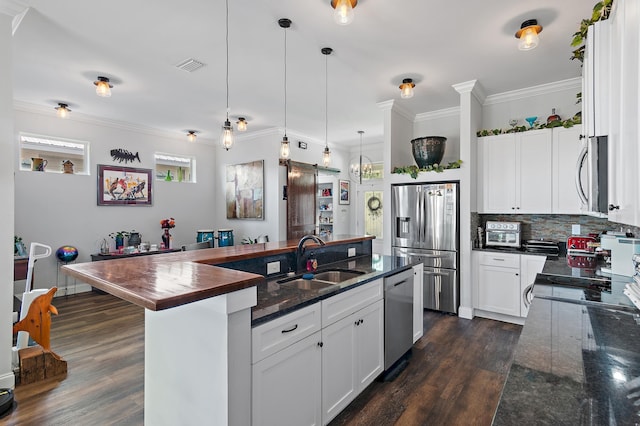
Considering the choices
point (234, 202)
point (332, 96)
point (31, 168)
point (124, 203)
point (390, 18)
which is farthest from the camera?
point (234, 202)

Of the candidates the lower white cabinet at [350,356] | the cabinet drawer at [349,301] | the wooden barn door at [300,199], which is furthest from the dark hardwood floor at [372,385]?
the wooden barn door at [300,199]

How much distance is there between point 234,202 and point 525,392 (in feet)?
20.9

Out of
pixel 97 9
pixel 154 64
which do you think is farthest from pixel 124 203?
pixel 97 9

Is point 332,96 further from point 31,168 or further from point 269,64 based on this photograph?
point 31,168

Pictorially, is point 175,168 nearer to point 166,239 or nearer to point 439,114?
point 166,239

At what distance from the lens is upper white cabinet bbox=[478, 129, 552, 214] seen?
152 inches

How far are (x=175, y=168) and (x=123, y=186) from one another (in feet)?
3.75

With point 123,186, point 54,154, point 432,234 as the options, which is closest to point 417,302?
point 432,234

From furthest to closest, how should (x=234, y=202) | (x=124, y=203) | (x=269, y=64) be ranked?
(x=234, y=202), (x=124, y=203), (x=269, y=64)

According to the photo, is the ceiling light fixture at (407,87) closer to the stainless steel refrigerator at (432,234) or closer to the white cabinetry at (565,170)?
the stainless steel refrigerator at (432,234)

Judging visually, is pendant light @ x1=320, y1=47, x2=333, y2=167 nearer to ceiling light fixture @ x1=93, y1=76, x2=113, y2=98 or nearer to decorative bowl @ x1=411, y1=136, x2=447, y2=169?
decorative bowl @ x1=411, y1=136, x2=447, y2=169

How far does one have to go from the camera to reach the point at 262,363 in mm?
1477

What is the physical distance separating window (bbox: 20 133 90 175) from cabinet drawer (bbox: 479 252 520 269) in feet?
20.2

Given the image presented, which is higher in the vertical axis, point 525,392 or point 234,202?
point 234,202
